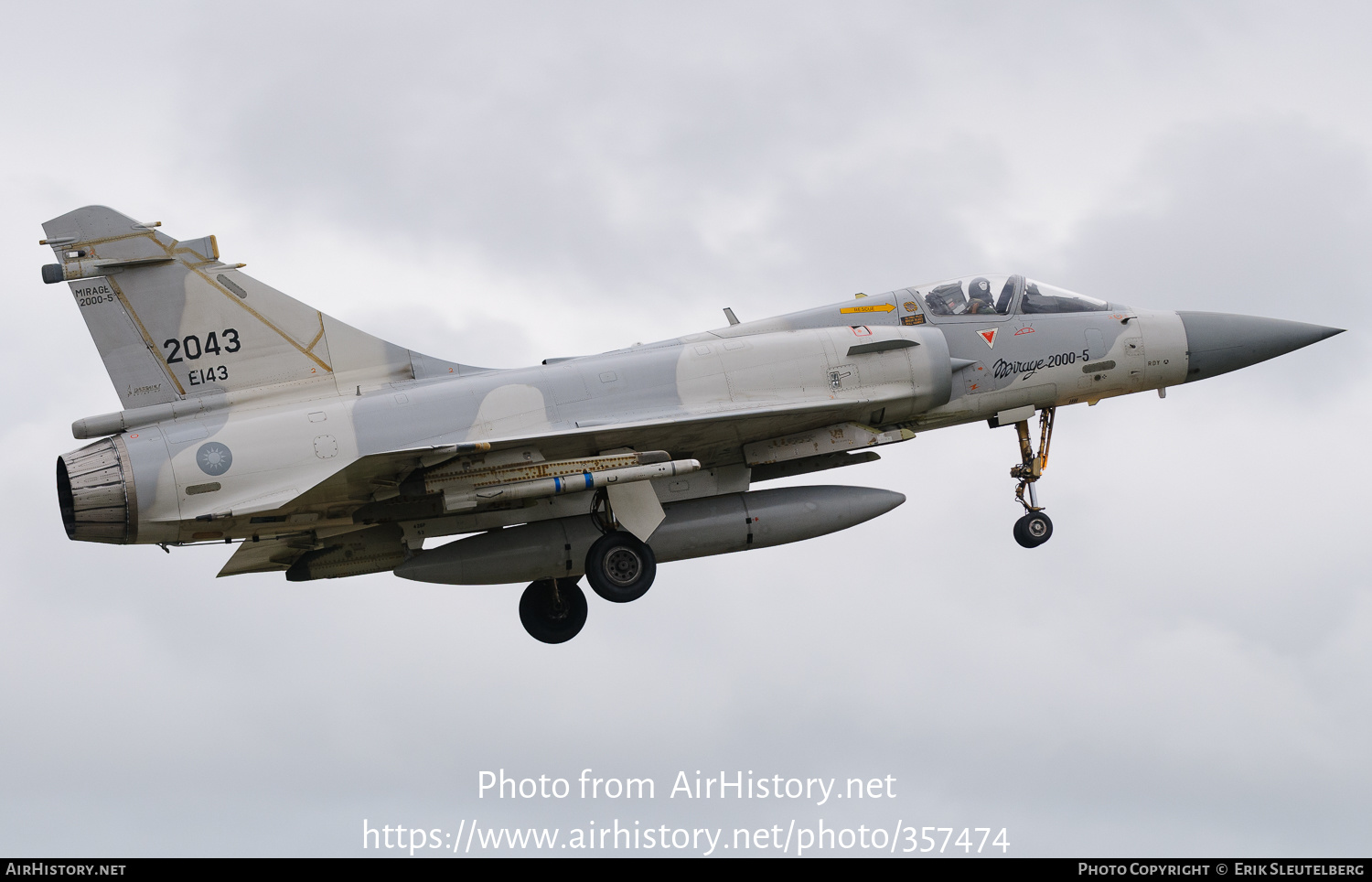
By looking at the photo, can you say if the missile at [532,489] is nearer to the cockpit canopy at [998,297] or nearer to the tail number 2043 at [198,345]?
the tail number 2043 at [198,345]

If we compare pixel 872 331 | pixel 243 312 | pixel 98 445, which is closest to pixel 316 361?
pixel 243 312

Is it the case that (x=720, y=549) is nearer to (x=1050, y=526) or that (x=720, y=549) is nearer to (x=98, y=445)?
(x=1050, y=526)

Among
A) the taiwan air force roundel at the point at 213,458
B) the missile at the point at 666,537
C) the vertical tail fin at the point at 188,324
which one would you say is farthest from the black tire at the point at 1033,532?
the taiwan air force roundel at the point at 213,458

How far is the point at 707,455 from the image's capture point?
18.1 m

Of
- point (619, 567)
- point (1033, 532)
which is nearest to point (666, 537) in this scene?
point (619, 567)

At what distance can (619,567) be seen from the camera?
17.6m

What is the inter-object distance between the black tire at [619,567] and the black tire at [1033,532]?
5.02 metres

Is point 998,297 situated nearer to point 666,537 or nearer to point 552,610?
point 666,537

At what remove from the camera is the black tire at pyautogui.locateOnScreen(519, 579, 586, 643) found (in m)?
19.8

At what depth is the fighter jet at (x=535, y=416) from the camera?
15.9 m

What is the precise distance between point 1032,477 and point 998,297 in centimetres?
232

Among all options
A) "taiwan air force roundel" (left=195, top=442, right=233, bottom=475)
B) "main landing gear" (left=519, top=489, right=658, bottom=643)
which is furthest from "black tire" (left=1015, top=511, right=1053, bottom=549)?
"taiwan air force roundel" (left=195, top=442, right=233, bottom=475)

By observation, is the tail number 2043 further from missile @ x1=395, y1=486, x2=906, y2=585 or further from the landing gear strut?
the landing gear strut

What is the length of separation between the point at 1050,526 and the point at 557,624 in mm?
6326
